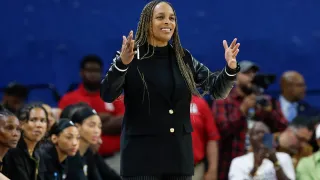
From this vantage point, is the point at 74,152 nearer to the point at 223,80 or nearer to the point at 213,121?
the point at 213,121

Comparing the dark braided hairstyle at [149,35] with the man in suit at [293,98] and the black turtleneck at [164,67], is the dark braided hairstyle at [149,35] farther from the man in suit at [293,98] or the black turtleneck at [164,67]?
the man in suit at [293,98]

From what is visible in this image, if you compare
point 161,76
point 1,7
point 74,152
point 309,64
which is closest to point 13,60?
point 1,7

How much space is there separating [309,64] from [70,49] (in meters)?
2.70

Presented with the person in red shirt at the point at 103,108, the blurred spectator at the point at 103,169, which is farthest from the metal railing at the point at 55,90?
the blurred spectator at the point at 103,169

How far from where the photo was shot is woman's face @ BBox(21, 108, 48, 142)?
6.61m

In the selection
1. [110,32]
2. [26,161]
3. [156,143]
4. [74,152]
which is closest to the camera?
[156,143]

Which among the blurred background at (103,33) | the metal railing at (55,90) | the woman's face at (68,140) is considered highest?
the blurred background at (103,33)

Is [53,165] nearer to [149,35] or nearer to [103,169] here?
[103,169]

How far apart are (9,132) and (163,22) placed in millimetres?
1960

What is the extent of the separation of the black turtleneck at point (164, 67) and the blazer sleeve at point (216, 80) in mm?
185

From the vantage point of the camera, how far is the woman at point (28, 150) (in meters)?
6.29

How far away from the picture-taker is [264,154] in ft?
23.1

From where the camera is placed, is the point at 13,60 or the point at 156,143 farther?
the point at 13,60

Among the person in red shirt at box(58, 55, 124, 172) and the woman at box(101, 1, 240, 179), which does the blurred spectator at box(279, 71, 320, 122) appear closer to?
the person in red shirt at box(58, 55, 124, 172)
